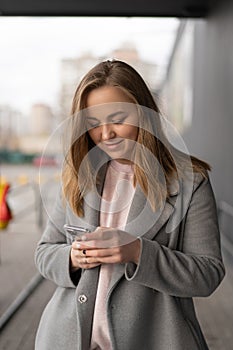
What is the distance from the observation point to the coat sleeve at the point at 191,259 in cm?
84

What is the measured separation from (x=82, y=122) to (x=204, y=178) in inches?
7.5

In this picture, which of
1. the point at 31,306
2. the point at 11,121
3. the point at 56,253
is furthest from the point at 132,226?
the point at 11,121

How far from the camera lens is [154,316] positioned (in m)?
0.89

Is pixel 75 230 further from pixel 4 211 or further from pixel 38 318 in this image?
pixel 4 211

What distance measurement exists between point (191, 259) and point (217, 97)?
14.7 ft

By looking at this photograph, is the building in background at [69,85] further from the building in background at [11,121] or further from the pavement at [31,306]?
the building in background at [11,121]

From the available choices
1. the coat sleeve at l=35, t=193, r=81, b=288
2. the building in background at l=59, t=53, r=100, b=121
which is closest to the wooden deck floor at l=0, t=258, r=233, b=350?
the building in background at l=59, t=53, r=100, b=121

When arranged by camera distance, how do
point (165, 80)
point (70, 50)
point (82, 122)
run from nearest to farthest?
point (82, 122) → point (70, 50) → point (165, 80)

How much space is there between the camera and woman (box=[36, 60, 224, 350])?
0.86 m

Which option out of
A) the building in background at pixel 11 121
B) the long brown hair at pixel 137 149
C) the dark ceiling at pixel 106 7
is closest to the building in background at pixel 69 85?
the long brown hair at pixel 137 149

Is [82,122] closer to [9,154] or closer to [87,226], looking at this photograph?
[87,226]

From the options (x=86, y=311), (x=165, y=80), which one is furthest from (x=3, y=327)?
(x=165, y=80)

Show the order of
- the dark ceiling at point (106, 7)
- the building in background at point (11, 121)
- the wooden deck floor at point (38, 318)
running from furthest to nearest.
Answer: the building in background at point (11, 121) < the dark ceiling at point (106, 7) < the wooden deck floor at point (38, 318)

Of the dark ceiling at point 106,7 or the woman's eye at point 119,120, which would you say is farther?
the dark ceiling at point 106,7
